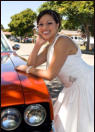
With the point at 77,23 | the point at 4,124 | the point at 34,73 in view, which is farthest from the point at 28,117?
the point at 77,23

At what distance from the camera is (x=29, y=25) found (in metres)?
57.0

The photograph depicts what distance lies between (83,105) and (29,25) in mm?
56291

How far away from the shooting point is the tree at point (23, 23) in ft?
188

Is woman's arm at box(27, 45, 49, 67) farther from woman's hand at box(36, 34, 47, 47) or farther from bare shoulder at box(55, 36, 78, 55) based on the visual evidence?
bare shoulder at box(55, 36, 78, 55)

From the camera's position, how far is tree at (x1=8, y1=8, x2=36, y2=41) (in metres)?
57.2

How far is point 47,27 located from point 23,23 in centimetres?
5717

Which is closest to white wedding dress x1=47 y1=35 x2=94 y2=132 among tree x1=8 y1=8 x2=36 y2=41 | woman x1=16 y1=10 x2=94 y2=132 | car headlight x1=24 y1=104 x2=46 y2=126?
woman x1=16 y1=10 x2=94 y2=132

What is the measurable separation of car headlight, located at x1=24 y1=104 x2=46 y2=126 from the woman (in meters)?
0.50

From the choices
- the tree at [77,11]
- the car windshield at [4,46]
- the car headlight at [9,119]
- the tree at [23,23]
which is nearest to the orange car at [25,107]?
the car headlight at [9,119]

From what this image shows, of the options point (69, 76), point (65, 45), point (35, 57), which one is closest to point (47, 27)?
point (65, 45)

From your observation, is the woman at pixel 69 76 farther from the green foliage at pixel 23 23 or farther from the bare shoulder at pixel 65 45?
the green foliage at pixel 23 23

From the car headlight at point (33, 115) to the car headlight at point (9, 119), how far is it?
0.07 m

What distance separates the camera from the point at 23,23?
189ft

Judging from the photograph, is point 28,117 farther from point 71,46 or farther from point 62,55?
point 71,46
